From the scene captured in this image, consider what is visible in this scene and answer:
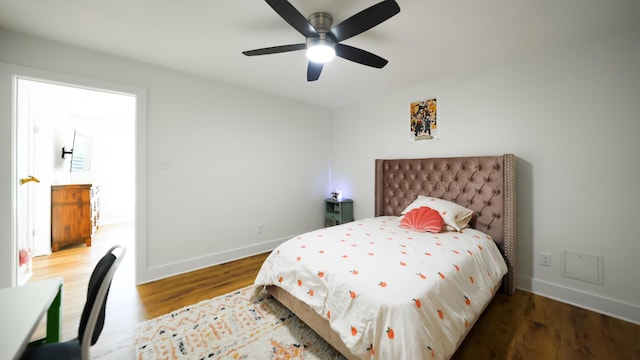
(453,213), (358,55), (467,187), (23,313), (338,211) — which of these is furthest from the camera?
(338,211)

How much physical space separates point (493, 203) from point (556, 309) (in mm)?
1000

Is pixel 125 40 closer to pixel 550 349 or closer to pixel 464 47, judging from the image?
pixel 464 47

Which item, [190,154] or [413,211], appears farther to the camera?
[190,154]

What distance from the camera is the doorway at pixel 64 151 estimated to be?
249cm

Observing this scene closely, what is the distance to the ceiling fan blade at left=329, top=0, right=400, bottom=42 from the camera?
1325mm

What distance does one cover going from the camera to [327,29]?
5.81ft

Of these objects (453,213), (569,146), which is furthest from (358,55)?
(569,146)

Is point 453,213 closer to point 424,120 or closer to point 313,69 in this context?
point 424,120

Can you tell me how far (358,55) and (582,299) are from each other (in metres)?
2.89

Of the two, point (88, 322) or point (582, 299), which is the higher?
point (88, 322)

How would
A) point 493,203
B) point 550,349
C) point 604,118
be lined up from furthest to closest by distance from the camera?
point 493,203 → point 604,118 → point 550,349

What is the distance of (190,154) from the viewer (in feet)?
9.26

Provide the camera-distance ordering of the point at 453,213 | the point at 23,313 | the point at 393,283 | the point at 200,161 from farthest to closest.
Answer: the point at 200,161, the point at 453,213, the point at 393,283, the point at 23,313

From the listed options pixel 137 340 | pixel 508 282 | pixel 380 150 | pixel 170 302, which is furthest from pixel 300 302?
pixel 380 150
